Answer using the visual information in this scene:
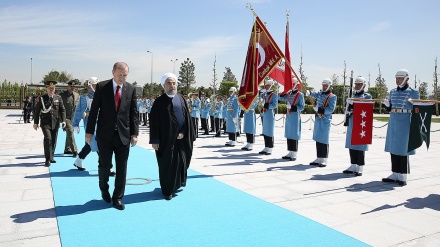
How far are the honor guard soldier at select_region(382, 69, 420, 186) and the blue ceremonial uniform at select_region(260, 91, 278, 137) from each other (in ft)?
12.4

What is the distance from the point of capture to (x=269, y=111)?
33.9 feet

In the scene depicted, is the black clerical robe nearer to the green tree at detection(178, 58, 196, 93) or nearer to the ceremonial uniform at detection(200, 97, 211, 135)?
the ceremonial uniform at detection(200, 97, 211, 135)

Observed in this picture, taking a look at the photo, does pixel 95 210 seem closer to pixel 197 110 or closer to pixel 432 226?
pixel 432 226

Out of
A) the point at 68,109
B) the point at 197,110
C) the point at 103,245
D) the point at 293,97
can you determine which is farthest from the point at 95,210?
the point at 197,110

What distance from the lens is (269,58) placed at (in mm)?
8797

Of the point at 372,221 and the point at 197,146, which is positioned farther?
the point at 197,146

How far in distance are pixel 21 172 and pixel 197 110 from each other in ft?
36.6

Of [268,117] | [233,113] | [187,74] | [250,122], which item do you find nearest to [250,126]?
[250,122]

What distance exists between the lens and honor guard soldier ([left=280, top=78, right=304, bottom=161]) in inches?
372

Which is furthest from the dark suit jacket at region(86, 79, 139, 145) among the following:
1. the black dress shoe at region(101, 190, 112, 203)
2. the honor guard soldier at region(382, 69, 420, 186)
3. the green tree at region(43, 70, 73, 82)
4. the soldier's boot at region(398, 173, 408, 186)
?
the green tree at region(43, 70, 73, 82)

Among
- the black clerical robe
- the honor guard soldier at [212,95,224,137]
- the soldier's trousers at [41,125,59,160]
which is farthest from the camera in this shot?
the honor guard soldier at [212,95,224,137]

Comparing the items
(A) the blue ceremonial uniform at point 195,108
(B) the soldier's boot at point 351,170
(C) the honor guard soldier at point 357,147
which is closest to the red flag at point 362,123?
(C) the honor guard soldier at point 357,147

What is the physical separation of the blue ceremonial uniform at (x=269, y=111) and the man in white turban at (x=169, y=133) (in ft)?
15.9

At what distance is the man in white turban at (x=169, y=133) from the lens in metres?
5.45
